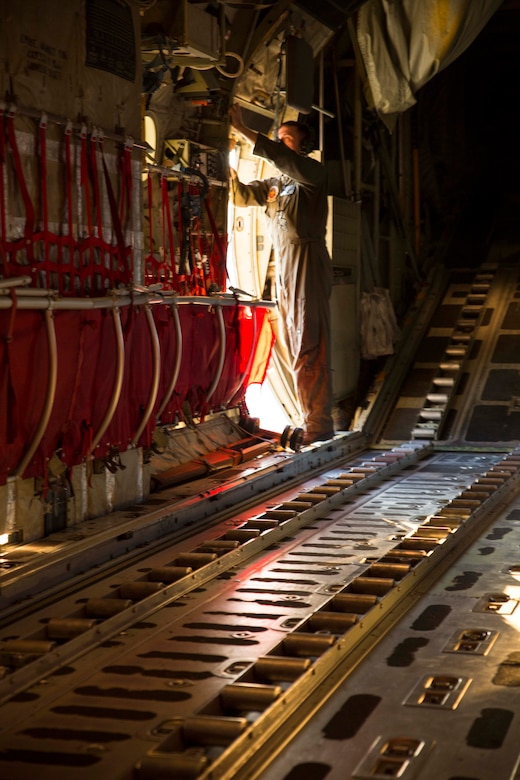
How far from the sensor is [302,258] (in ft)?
28.0

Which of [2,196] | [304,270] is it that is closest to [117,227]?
[2,196]

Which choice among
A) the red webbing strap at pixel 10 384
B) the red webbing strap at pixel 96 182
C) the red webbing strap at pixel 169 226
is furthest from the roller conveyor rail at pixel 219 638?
the red webbing strap at pixel 96 182

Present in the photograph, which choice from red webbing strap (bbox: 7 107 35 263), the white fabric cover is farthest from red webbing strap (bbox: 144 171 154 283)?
the white fabric cover

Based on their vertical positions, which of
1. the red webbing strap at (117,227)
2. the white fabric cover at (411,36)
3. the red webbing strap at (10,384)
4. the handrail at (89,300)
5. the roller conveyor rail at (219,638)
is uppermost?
the white fabric cover at (411,36)

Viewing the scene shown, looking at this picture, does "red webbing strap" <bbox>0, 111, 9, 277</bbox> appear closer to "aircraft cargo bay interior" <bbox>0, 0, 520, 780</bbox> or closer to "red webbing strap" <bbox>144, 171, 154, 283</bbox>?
"aircraft cargo bay interior" <bbox>0, 0, 520, 780</bbox>

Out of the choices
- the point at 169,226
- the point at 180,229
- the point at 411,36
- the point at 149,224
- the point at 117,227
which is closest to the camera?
A: the point at 117,227

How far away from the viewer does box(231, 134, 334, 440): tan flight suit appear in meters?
8.45

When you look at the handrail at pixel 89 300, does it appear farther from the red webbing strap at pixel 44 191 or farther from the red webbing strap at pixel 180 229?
the red webbing strap at pixel 180 229

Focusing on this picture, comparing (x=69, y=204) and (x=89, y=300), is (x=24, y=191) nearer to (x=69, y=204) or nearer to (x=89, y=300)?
(x=69, y=204)

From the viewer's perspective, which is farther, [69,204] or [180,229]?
[180,229]

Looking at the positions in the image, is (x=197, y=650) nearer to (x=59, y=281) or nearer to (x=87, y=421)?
(x=87, y=421)

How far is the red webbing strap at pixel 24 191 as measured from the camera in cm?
514

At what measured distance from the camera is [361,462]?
8703 millimetres

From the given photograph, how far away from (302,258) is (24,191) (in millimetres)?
3598
